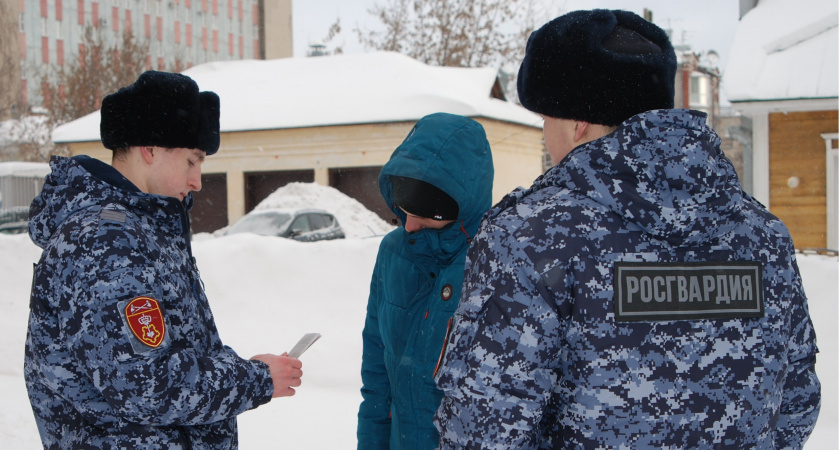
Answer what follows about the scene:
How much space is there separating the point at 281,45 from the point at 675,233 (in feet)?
228

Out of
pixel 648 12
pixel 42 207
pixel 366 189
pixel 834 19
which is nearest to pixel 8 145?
pixel 366 189

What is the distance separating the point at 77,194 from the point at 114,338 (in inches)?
16.3

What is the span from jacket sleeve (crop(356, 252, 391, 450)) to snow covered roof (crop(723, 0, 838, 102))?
10549 mm

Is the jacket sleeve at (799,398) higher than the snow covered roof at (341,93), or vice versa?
the snow covered roof at (341,93)

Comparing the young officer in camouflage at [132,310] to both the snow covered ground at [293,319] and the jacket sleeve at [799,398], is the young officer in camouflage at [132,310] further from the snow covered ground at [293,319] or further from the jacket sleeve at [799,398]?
the snow covered ground at [293,319]

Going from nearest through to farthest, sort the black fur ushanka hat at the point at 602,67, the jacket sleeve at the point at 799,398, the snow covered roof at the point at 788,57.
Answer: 1. the black fur ushanka hat at the point at 602,67
2. the jacket sleeve at the point at 799,398
3. the snow covered roof at the point at 788,57

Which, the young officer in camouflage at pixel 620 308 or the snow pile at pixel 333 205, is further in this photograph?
the snow pile at pixel 333 205

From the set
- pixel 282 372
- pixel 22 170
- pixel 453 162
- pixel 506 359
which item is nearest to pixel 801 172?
pixel 453 162

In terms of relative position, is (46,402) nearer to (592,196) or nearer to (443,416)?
(443,416)

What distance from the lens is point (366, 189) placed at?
66.1 ft

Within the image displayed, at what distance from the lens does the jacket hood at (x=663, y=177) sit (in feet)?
4.28

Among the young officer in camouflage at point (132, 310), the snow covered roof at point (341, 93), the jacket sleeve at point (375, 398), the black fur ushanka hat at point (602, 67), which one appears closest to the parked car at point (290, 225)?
the snow covered roof at point (341, 93)

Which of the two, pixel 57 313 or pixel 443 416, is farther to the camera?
pixel 57 313

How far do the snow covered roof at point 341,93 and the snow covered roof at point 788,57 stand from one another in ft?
22.1
